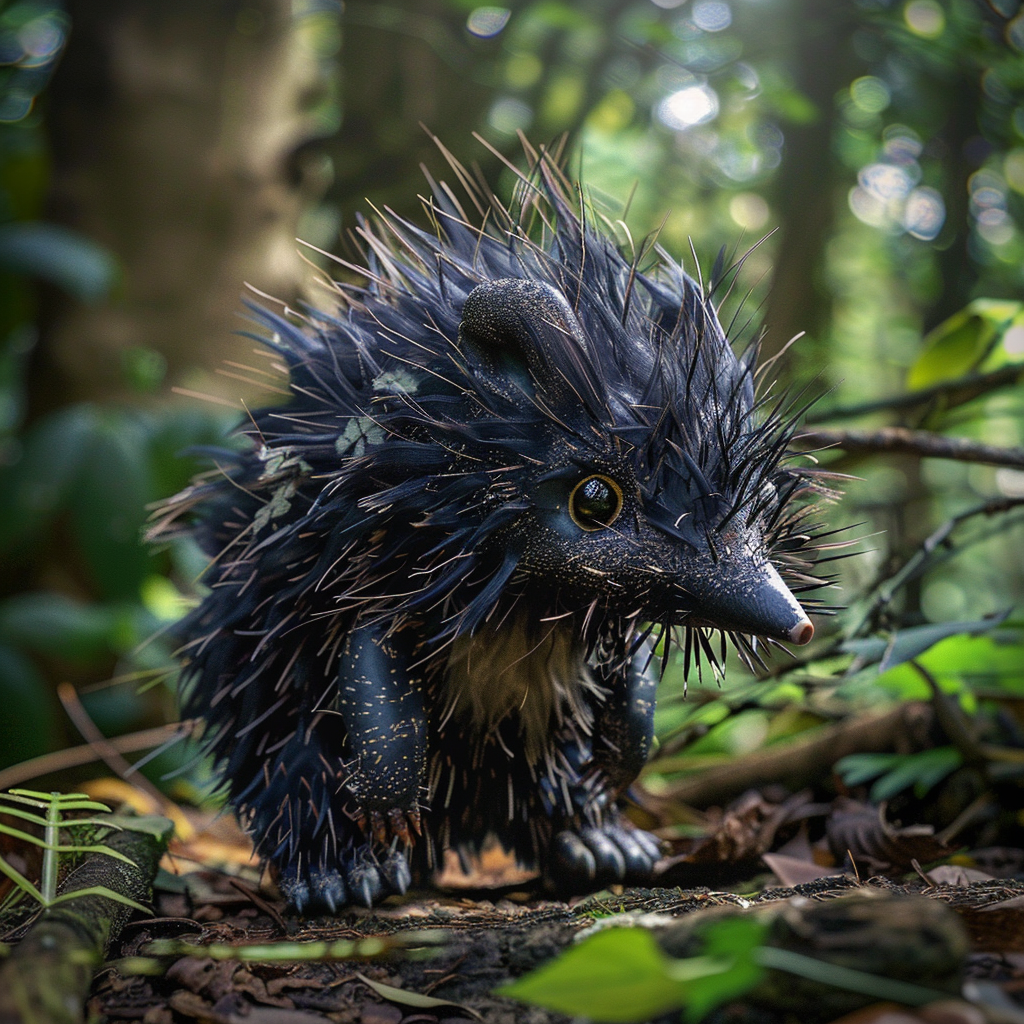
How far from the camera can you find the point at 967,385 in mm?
2734

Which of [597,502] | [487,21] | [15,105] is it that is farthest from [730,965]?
[15,105]

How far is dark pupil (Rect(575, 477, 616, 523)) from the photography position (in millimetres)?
1617

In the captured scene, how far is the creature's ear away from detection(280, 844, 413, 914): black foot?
0.95 m

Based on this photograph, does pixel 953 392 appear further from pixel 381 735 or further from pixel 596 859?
pixel 381 735

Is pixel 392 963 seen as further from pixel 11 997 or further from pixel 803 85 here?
pixel 803 85

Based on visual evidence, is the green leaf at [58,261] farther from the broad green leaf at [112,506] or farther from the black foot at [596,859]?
the black foot at [596,859]

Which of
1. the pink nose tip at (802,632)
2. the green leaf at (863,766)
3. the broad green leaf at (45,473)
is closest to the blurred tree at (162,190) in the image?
the broad green leaf at (45,473)

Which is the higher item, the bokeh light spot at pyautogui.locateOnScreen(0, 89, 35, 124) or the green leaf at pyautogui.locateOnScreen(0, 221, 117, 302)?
the bokeh light spot at pyautogui.locateOnScreen(0, 89, 35, 124)

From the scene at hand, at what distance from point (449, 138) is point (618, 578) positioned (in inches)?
111

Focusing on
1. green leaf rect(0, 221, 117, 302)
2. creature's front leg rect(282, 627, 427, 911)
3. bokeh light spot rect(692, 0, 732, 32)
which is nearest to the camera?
Result: creature's front leg rect(282, 627, 427, 911)

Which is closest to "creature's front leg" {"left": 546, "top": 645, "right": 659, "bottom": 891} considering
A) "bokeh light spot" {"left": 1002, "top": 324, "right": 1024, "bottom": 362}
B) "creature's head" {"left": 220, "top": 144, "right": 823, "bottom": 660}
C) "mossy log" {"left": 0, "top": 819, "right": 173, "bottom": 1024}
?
"creature's head" {"left": 220, "top": 144, "right": 823, "bottom": 660}

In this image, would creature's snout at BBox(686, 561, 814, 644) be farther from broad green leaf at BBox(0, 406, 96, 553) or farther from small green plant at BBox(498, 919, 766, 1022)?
broad green leaf at BBox(0, 406, 96, 553)

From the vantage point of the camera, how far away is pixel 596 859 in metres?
2.06

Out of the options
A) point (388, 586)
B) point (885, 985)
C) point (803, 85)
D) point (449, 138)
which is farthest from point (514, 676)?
point (803, 85)
